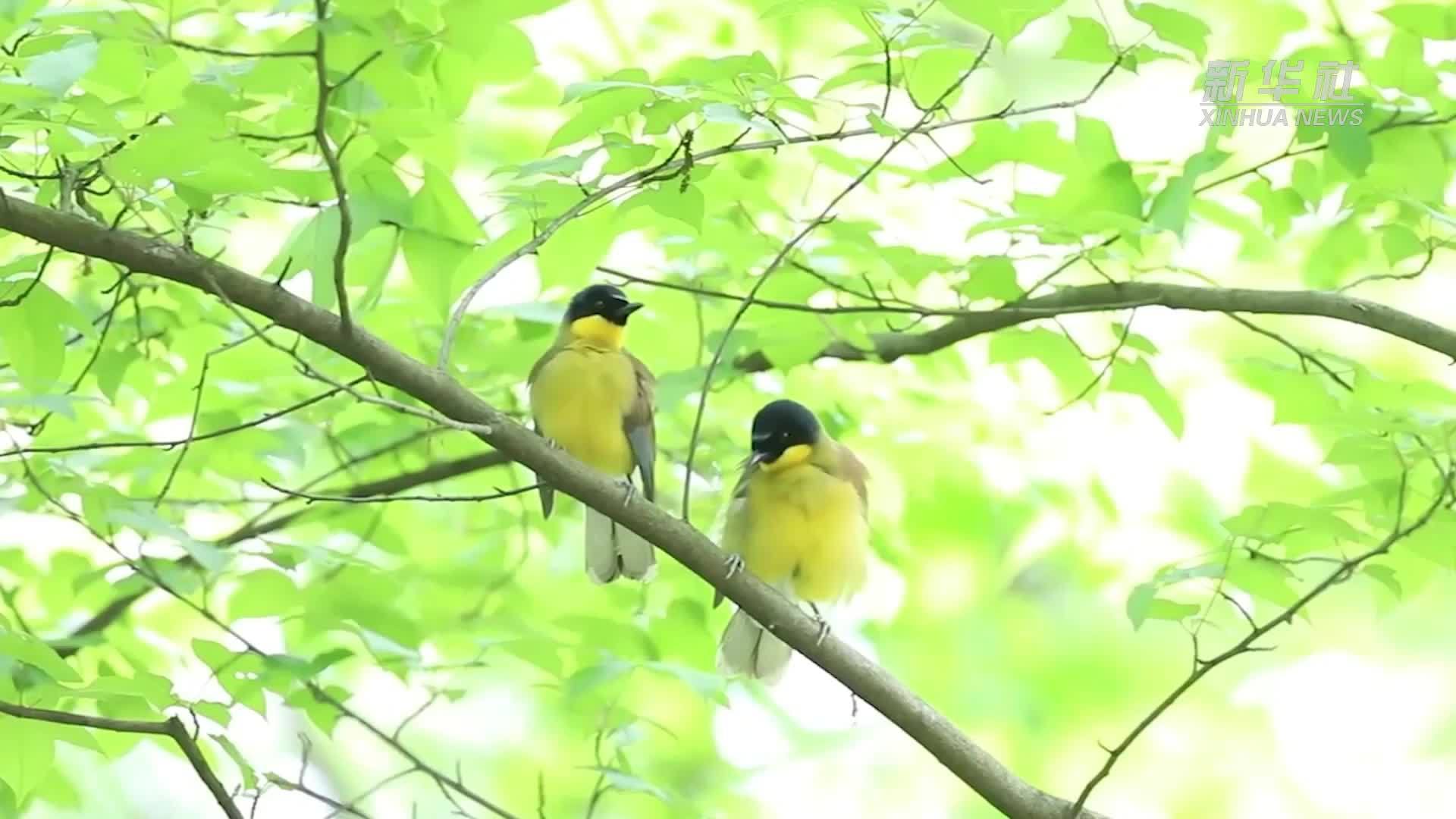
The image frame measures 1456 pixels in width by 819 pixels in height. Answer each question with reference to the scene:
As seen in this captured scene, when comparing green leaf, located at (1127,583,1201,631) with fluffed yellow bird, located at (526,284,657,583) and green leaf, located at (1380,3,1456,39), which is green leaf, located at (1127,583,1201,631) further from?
fluffed yellow bird, located at (526,284,657,583)

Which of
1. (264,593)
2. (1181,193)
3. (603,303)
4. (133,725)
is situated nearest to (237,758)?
(133,725)

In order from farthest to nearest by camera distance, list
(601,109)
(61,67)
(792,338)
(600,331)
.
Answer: (600,331), (792,338), (601,109), (61,67)

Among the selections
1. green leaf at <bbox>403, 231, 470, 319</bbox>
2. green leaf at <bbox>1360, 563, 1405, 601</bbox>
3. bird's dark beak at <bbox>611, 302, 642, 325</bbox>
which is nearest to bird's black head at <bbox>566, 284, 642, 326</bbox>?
bird's dark beak at <bbox>611, 302, 642, 325</bbox>

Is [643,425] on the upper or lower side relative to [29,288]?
upper

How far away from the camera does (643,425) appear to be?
3.92 meters

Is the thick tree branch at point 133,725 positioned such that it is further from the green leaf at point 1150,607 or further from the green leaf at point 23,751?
the green leaf at point 1150,607

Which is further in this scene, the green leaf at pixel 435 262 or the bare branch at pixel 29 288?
the green leaf at pixel 435 262

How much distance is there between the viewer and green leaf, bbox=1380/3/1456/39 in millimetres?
2832

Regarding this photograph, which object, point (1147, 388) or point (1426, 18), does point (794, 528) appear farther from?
point (1426, 18)

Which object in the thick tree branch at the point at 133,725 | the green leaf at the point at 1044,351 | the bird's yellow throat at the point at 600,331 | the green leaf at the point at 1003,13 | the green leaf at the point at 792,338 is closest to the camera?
the green leaf at the point at 1003,13

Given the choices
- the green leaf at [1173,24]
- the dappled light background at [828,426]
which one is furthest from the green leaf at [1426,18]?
the green leaf at [1173,24]

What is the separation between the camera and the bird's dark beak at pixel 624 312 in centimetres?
374

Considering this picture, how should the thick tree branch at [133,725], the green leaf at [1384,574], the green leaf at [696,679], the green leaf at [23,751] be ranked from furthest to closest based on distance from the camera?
the green leaf at [696,679] < the green leaf at [1384,574] < the green leaf at [23,751] < the thick tree branch at [133,725]

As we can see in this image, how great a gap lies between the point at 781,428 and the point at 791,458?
169mm
